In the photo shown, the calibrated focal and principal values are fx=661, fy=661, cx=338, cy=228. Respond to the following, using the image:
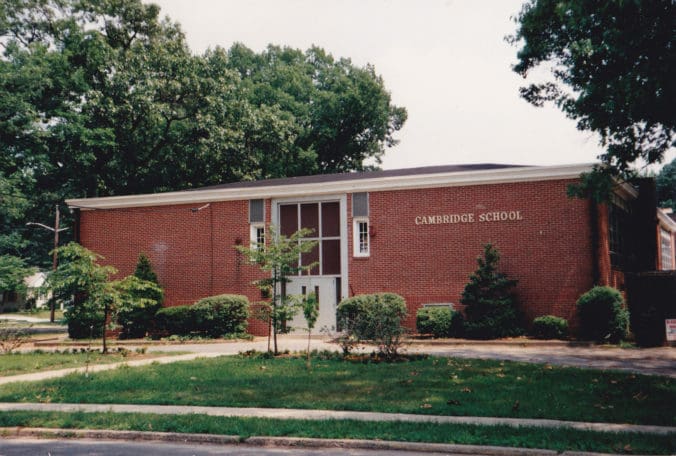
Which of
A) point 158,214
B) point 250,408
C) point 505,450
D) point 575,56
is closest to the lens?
point 505,450

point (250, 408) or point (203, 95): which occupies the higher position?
point (203, 95)

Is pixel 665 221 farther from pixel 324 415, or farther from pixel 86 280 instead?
pixel 324 415

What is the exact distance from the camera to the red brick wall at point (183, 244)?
89.6 feet

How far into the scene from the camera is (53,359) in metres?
18.0

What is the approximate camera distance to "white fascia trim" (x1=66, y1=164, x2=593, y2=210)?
75.1 ft

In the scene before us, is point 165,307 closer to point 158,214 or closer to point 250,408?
point 158,214

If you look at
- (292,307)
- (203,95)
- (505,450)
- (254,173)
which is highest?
(203,95)

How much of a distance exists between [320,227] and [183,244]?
6035mm

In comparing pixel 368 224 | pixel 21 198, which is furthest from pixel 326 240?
pixel 21 198

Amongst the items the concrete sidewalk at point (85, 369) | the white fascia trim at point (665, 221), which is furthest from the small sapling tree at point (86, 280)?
the white fascia trim at point (665, 221)

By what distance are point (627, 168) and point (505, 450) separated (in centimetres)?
1155

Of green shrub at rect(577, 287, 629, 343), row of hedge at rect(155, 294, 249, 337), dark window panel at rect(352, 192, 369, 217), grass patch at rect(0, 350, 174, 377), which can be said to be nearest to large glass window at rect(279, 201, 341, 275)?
dark window panel at rect(352, 192, 369, 217)

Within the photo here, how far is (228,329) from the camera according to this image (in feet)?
82.4

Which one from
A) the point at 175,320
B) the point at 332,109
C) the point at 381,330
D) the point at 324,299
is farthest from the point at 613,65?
the point at 332,109
